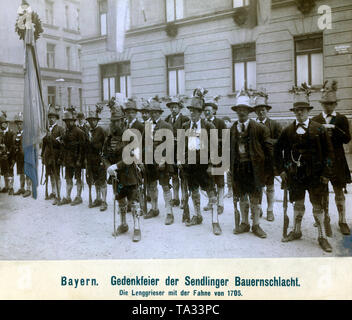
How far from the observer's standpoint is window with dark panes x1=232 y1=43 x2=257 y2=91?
28.5 ft

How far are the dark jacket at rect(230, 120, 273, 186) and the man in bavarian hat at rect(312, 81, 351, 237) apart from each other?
34.1 inches

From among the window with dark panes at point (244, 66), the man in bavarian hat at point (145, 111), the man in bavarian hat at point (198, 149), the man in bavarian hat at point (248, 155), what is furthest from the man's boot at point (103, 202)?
the window with dark panes at point (244, 66)

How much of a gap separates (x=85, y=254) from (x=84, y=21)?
479 cm

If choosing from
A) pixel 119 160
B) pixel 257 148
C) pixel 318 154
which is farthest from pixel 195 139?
pixel 318 154

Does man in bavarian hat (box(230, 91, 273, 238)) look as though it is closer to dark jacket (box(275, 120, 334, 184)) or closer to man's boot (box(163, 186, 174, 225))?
dark jacket (box(275, 120, 334, 184))

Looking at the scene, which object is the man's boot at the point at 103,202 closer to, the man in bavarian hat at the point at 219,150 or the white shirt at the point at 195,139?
the man in bavarian hat at the point at 219,150

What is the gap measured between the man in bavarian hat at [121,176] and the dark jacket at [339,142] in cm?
303

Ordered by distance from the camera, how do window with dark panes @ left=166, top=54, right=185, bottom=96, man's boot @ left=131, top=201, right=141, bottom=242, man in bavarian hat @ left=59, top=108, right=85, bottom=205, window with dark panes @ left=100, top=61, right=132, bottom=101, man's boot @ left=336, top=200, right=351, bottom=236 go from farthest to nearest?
1. window with dark panes @ left=166, top=54, right=185, bottom=96
2. window with dark panes @ left=100, top=61, right=132, bottom=101
3. man in bavarian hat @ left=59, top=108, right=85, bottom=205
4. man's boot @ left=131, top=201, right=141, bottom=242
5. man's boot @ left=336, top=200, right=351, bottom=236

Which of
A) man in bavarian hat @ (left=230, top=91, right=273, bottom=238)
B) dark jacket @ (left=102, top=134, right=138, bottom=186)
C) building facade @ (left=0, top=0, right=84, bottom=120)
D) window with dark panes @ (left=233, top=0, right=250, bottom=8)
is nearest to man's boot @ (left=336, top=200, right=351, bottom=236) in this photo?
man in bavarian hat @ (left=230, top=91, right=273, bottom=238)

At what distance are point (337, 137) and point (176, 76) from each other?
524 centimetres

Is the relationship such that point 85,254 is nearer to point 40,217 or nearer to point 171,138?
point 40,217

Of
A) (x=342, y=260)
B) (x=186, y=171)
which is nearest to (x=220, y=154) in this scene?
(x=186, y=171)

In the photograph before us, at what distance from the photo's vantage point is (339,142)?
5.11m

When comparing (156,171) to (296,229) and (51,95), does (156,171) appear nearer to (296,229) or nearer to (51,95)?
(51,95)
